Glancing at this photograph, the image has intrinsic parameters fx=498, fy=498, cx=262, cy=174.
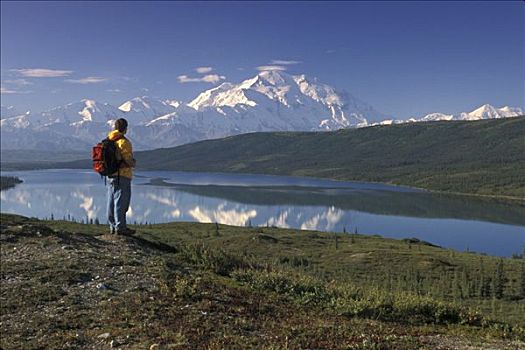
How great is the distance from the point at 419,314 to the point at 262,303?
14.4 feet

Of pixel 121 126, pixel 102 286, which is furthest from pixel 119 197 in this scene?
pixel 102 286

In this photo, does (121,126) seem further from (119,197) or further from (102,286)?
(102,286)

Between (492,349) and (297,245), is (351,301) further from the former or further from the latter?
(297,245)

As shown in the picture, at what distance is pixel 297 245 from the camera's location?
12606 centimetres

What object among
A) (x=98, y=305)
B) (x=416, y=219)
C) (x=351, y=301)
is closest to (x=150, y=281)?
(x=98, y=305)

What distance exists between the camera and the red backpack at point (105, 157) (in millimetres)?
18922

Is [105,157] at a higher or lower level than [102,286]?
higher

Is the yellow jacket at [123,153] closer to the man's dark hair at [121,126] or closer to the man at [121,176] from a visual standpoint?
the man at [121,176]

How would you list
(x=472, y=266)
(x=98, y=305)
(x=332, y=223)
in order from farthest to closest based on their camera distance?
(x=332, y=223), (x=472, y=266), (x=98, y=305)

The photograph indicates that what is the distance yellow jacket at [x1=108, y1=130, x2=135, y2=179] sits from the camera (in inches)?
755

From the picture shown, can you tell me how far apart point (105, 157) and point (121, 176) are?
1041mm

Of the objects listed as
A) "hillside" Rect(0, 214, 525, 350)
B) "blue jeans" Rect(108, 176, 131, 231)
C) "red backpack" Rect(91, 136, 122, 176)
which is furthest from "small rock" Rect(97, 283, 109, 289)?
"blue jeans" Rect(108, 176, 131, 231)

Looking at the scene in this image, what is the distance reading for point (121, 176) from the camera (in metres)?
19.5

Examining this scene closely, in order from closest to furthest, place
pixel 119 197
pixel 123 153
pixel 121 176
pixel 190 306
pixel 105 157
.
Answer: pixel 190 306 → pixel 105 157 → pixel 123 153 → pixel 121 176 → pixel 119 197
